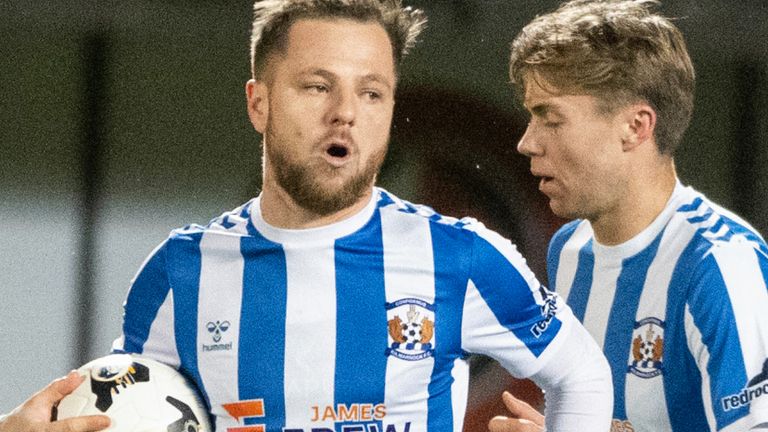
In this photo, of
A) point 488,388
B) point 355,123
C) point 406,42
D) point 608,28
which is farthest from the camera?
point 488,388

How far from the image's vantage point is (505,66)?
264 cm

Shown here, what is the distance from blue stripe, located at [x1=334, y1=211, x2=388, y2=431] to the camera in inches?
50.7

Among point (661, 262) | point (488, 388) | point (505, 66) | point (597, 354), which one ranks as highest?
point (505, 66)

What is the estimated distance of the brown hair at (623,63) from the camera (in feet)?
5.30

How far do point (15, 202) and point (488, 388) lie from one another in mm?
1247

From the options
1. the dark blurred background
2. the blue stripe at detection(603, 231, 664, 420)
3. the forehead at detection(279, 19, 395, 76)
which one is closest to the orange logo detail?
the forehead at detection(279, 19, 395, 76)

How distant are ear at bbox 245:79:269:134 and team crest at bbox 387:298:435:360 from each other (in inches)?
12.1

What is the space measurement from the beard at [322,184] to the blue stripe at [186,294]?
157mm

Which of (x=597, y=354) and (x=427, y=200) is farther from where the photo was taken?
(x=427, y=200)

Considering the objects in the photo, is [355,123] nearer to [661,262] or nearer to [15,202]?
[661,262]

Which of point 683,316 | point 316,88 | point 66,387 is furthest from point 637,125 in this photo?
point 66,387

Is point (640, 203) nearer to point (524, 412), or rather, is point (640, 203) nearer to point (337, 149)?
point (524, 412)

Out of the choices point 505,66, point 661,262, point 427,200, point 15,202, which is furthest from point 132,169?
point 661,262

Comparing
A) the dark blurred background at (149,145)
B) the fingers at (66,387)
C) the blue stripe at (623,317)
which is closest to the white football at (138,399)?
the fingers at (66,387)
